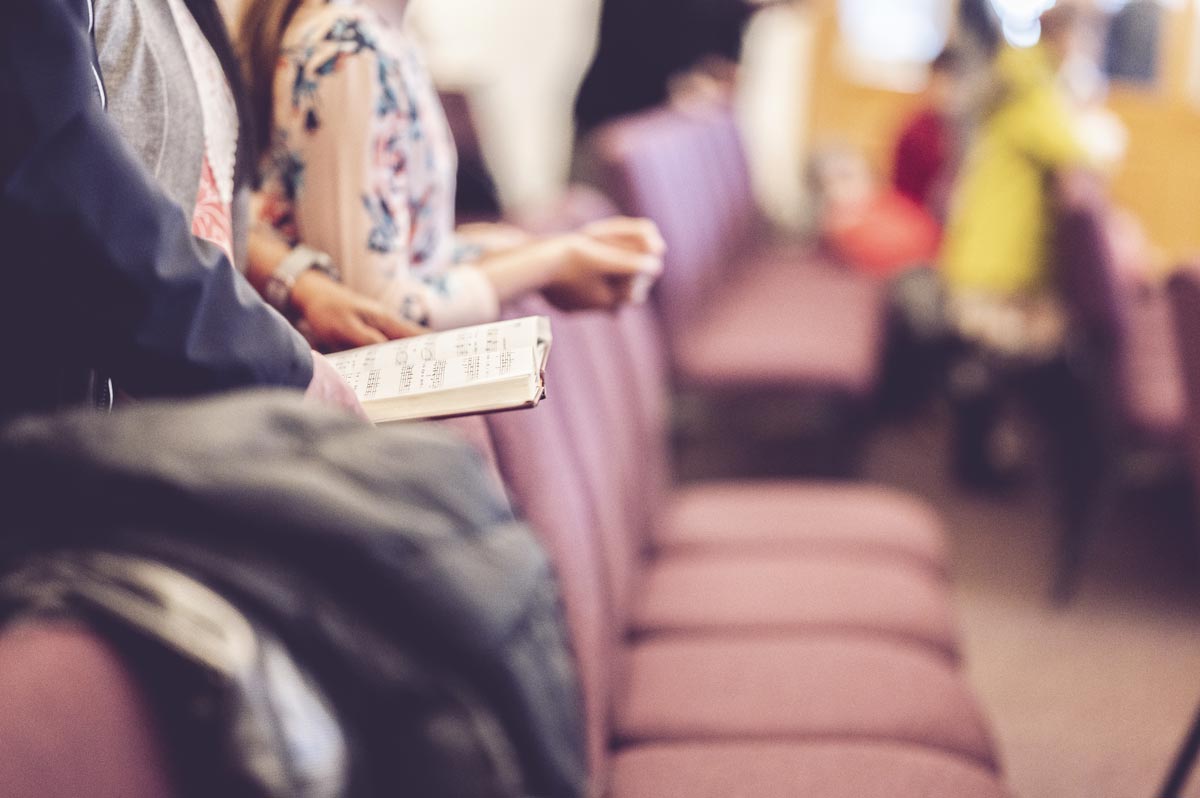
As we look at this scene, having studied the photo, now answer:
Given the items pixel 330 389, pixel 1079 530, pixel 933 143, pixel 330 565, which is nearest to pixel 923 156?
pixel 933 143

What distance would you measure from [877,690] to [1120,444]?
1.35m

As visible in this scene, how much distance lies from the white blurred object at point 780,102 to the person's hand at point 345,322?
4.35 metres

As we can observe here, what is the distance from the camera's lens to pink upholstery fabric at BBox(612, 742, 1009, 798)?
1.19m

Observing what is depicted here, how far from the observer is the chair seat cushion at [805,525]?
72.4 inches

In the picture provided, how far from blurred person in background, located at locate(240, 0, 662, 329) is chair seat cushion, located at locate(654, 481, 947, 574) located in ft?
2.77

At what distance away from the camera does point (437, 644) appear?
19.5 inches

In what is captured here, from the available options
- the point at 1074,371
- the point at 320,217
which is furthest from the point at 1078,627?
the point at 320,217

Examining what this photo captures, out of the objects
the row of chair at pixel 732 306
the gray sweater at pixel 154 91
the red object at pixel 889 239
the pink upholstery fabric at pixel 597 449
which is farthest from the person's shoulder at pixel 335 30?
the red object at pixel 889 239

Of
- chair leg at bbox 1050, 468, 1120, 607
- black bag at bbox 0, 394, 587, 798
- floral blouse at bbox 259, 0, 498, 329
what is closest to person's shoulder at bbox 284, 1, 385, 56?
floral blouse at bbox 259, 0, 498, 329

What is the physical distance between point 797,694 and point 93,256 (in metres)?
0.99

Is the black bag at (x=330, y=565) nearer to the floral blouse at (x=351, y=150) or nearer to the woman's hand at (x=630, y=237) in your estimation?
the floral blouse at (x=351, y=150)

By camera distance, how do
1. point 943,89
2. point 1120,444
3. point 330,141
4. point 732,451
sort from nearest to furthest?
1. point 330,141
2. point 1120,444
3. point 732,451
4. point 943,89

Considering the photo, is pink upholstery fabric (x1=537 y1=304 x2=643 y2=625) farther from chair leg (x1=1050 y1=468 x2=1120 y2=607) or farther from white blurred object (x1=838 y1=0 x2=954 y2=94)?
white blurred object (x1=838 y1=0 x2=954 y2=94)

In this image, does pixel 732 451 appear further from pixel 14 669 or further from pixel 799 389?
pixel 14 669
